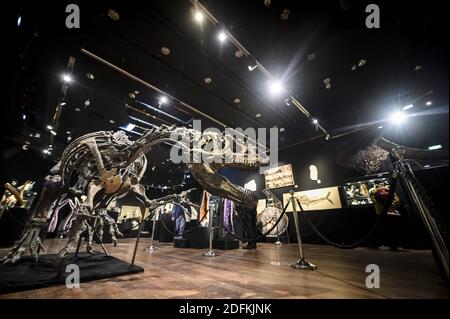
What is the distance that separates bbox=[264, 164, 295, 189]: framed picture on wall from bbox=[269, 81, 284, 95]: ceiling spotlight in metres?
4.46

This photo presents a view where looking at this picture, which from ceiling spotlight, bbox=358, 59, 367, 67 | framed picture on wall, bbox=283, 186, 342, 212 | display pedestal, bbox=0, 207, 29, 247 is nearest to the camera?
ceiling spotlight, bbox=358, 59, 367, 67

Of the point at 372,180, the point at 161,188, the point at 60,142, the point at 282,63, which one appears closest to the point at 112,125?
the point at 60,142

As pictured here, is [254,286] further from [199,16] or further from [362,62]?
[362,62]

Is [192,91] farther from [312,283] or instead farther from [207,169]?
[312,283]

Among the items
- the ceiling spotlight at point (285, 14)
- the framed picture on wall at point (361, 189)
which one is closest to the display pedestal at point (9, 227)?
the ceiling spotlight at point (285, 14)

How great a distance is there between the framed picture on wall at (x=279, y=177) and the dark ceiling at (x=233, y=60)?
3018mm

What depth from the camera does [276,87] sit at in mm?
5777

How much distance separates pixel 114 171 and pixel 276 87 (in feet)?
16.6

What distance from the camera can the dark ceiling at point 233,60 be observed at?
139 inches

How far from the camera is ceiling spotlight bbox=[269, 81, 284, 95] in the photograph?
5.65m

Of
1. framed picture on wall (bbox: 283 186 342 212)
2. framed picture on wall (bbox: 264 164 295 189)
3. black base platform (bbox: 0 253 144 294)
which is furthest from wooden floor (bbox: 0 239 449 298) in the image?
framed picture on wall (bbox: 264 164 295 189)

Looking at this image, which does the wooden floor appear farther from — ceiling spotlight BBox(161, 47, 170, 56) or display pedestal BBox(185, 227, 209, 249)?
ceiling spotlight BBox(161, 47, 170, 56)
